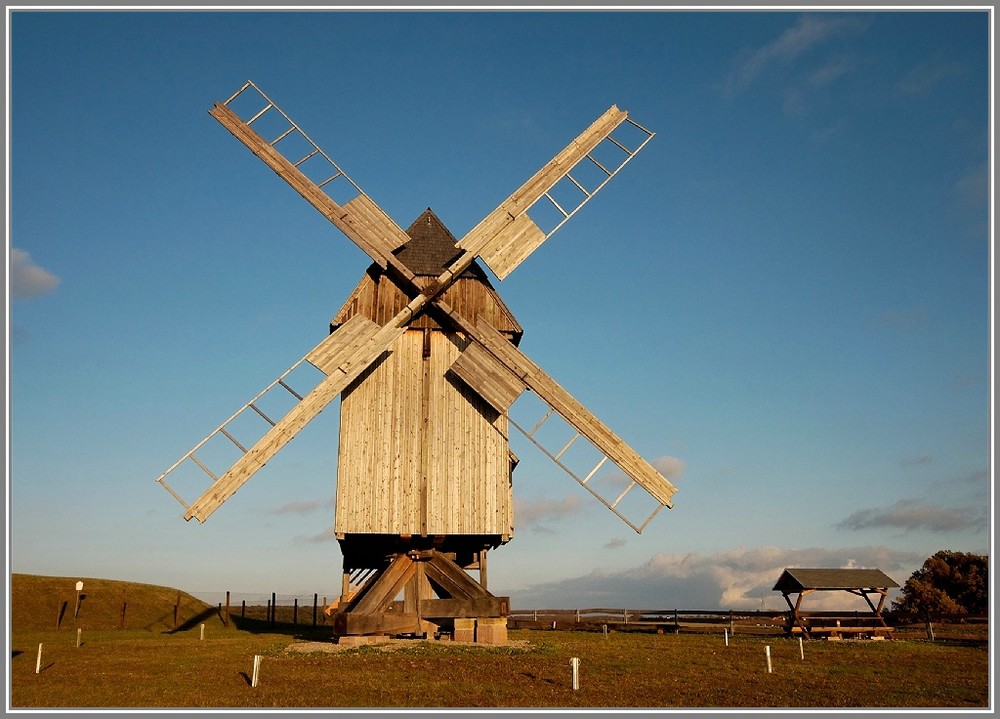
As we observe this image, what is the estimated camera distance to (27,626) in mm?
36438

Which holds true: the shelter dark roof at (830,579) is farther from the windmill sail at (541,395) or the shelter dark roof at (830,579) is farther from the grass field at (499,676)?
the windmill sail at (541,395)

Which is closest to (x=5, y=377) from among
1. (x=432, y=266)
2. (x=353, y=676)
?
(x=353, y=676)

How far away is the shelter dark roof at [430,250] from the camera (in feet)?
68.5

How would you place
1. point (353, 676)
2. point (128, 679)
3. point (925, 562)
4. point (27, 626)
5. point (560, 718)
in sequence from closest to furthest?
point (560, 718), point (353, 676), point (128, 679), point (27, 626), point (925, 562)

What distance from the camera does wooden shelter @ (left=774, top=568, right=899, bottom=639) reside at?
28.4 metres

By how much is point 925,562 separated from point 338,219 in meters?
38.1

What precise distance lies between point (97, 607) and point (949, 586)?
44.5m

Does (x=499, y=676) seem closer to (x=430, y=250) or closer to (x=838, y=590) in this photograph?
(x=430, y=250)

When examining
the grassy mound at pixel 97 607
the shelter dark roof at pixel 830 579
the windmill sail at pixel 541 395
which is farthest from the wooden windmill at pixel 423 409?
the grassy mound at pixel 97 607

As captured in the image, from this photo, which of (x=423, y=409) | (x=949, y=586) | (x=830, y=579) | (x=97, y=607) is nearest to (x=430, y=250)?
(x=423, y=409)

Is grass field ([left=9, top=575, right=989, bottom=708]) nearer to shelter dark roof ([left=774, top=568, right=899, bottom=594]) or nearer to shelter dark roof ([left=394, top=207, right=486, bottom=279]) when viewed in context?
shelter dark roof ([left=774, top=568, right=899, bottom=594])

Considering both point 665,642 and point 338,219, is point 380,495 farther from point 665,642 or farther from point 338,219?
point 665,642

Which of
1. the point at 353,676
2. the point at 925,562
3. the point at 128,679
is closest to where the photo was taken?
the point at 353,676

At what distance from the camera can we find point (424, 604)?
19.3 metres
